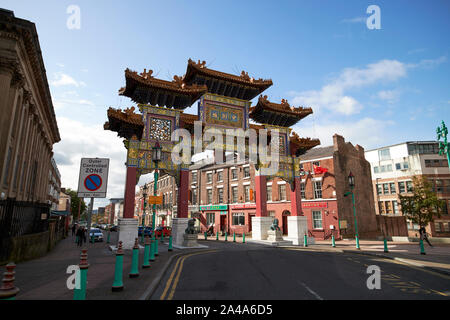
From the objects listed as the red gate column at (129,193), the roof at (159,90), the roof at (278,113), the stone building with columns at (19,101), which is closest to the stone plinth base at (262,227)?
the roof at (278,113)

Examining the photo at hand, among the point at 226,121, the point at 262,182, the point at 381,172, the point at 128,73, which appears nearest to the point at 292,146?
the point at 262,182

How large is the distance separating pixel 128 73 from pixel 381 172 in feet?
157

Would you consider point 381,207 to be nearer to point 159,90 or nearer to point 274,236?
point 274,236

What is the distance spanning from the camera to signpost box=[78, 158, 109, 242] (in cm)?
575

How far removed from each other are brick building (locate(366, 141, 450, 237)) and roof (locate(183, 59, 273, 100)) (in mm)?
30556

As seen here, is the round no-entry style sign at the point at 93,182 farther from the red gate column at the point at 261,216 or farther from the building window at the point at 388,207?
the building window at the point at 388,207

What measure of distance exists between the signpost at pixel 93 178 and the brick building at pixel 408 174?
43.2 meters

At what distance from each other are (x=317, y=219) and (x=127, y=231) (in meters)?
23.4

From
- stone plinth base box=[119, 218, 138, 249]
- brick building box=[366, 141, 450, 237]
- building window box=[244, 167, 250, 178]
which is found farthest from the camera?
brick building box=[366, 141, 450, 237]

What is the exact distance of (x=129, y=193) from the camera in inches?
701

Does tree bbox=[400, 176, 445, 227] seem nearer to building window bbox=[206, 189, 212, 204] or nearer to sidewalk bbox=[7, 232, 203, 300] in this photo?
building window bbox=[206, 189, 212, 204]

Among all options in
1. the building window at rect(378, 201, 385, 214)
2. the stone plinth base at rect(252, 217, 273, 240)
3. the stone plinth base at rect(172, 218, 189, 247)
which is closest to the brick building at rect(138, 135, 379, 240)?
the building window at rect(378, 201, 385, 214)

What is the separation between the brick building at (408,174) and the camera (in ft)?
127
